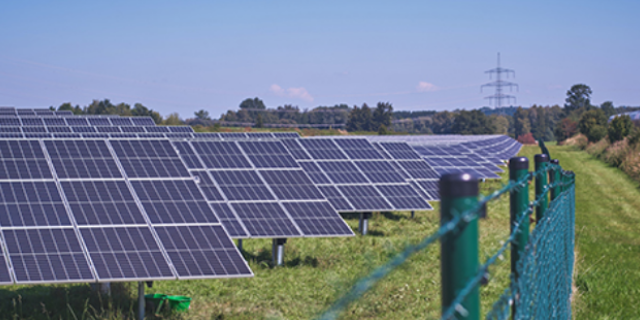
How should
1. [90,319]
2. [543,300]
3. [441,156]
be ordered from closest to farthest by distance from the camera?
1. [543,300]
2. [90,319]
3. [441,156]

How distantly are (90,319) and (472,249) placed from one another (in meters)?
8.19

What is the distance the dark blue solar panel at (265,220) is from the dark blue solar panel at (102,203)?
2.98m

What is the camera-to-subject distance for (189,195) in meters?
10.1

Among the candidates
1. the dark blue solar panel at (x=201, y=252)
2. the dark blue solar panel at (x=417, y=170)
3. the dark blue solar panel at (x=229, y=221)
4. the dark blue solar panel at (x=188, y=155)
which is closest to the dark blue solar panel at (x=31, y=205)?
the dark blue solar panel at (x=201, y=252)

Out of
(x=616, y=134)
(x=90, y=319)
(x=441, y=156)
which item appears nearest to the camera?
(x=90, y=319)

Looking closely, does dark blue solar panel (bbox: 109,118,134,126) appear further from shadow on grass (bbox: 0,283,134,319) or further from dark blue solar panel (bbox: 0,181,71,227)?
dark blue solar panel (bbox: 0,181,71,227)

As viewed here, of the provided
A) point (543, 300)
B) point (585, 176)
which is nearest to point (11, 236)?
point (543, 300)

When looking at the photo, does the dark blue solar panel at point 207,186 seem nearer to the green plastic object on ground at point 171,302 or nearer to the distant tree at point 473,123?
the green plastic object on ground at point 171,302

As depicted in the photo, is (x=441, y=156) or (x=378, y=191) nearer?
(x=378, y=191)

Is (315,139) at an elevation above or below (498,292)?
above

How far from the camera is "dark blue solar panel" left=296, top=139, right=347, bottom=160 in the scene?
19719 millimetres

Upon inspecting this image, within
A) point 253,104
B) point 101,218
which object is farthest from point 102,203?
point 253,104

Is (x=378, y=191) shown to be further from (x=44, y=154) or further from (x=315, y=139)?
(x=44, y=154)

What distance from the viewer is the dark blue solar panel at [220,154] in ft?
49.1
